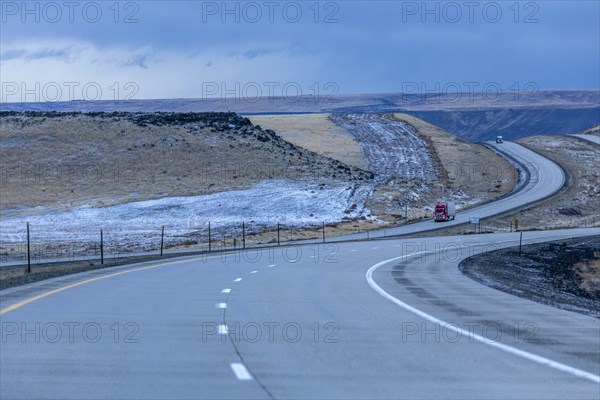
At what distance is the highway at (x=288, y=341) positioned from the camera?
966 cm

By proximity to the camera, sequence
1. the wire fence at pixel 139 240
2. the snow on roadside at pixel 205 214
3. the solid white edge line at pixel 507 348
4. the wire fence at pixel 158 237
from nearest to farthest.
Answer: the solid white edge line at pixel 507 348 → the wire fence at pixel 139 240 → the wire fence at pixel 158 237 → the snow on roadside at pixel 205 214

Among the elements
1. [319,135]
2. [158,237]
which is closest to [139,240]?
[158,237]

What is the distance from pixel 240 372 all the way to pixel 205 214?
59.1 m

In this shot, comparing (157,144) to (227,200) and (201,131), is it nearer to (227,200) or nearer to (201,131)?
(201,131)

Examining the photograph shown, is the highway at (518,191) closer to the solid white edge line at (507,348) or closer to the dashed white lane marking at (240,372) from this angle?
the solid white edge line at (507,348)

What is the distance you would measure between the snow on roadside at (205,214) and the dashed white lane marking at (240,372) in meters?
44.2

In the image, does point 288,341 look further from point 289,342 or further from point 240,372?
point 240,372

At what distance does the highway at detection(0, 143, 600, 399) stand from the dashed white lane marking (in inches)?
1.0

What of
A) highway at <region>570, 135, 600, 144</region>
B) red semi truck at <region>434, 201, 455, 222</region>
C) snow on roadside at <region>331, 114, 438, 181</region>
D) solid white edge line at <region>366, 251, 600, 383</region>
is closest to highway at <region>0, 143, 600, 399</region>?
solid white edge line at <region>366, 251, 600, 383</region>

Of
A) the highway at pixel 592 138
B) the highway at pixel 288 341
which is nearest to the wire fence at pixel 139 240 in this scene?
the highway at pixel 288 341

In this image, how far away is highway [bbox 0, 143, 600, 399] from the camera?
966 cm

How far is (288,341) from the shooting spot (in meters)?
12.8

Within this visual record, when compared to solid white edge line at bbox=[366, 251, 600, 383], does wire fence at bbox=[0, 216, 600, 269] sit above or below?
below

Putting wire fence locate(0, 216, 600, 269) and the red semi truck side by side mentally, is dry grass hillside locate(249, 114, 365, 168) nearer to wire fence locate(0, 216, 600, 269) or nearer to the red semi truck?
the red semi truck
